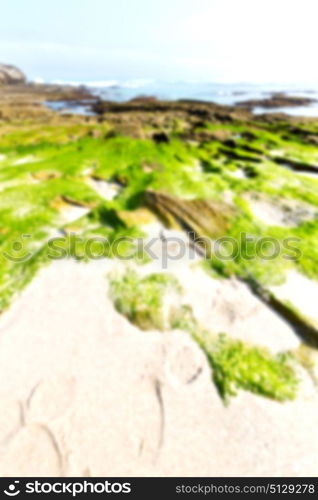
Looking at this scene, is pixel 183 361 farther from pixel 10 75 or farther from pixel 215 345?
pixel 10 75

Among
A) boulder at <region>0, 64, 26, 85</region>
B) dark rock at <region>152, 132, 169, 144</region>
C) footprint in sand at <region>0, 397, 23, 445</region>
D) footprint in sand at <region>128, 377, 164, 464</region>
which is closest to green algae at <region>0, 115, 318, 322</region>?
dark rock at <region>152, 132, 169, 144</region>

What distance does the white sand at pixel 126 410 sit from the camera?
143 inches

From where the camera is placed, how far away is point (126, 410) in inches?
165

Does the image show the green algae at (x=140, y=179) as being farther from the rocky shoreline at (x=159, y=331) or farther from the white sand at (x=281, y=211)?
the white sand at (x=281, y=211)

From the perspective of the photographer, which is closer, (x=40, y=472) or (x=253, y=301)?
(x=40, y=472)

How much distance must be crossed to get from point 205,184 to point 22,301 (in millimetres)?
8304

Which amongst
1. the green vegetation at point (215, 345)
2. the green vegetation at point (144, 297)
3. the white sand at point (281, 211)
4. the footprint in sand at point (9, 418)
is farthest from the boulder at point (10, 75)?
the footprint in sand at point (9, 418)

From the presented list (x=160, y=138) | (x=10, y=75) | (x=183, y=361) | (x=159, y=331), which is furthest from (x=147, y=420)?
(x=10, y=75)

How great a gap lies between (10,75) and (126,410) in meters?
104

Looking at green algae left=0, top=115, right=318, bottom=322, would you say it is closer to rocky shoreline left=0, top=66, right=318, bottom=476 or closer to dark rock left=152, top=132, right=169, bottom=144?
rocky shoreline left=0, top=66, right=318, bottom=476
